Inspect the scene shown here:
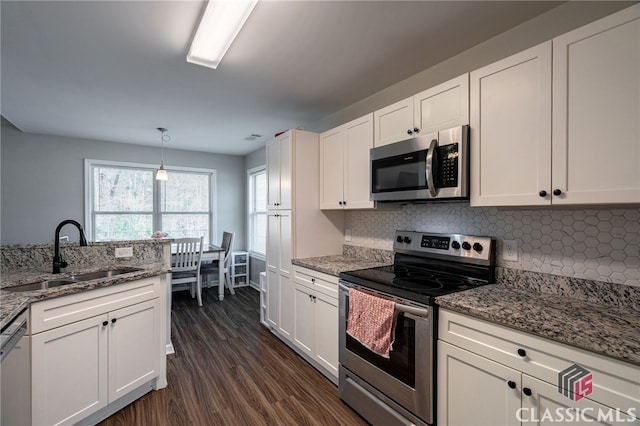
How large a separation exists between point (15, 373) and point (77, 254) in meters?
1.08

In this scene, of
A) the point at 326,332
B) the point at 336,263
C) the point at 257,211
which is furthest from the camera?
the point at 257,211

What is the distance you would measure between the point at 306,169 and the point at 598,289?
226 cm

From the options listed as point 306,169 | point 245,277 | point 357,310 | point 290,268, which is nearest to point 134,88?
point 306,169

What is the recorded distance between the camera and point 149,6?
1.62m

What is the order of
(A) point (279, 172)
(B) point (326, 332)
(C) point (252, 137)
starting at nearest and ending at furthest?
(B) point (326, 332) < (A) point (279, 172) < (C) point (252, 137)

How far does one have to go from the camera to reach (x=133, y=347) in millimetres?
2021

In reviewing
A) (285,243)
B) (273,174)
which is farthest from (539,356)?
(273,174)

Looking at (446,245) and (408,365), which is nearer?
(408,365)

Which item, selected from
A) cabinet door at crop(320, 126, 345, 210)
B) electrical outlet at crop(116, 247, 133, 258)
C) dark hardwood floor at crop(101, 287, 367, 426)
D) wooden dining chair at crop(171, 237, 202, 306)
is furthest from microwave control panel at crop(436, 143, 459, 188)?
wooden dining chair at crop(171, 237, 202, 306)

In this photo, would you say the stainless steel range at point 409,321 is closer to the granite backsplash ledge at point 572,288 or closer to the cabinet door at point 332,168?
the granite backsplash ledge at point 572,288

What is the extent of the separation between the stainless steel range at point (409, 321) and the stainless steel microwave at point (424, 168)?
16.1 inches

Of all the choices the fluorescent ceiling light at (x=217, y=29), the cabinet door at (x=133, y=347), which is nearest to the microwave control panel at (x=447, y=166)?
the fluorescent ceiling light at (x=217, y=29)

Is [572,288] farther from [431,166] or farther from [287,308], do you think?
[287,308]

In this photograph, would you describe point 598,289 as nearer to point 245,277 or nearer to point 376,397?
point 376,397
